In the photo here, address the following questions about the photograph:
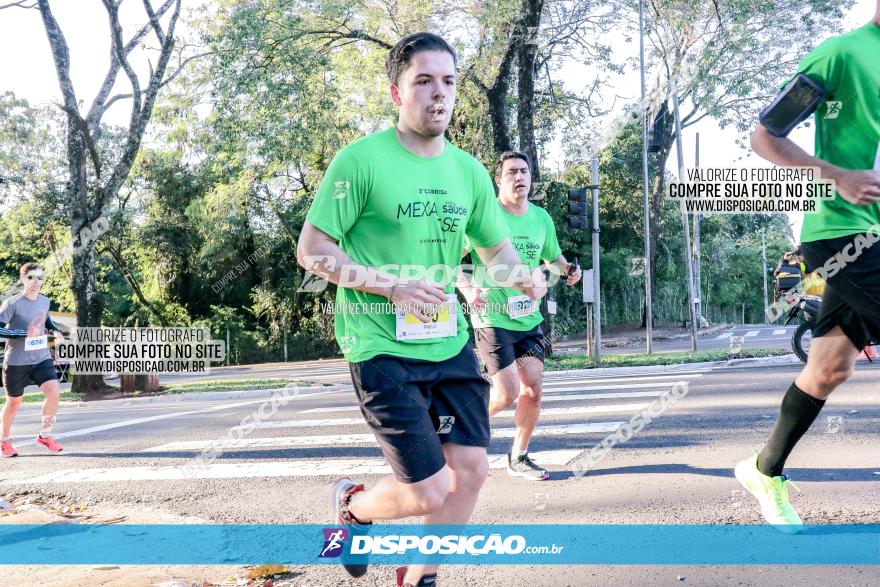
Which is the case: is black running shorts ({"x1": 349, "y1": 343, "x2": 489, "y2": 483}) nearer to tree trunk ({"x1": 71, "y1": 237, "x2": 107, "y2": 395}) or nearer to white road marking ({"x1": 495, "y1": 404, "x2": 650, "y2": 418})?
white road marking ({"x1": 495, "y1": 404, "x2": 650, "y2": 418})

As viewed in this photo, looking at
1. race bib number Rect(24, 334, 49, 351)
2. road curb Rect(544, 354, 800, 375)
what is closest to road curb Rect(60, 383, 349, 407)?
road curb Rect(544, 354, 800, 375)

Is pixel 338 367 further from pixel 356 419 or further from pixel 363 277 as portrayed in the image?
pixel 363 277

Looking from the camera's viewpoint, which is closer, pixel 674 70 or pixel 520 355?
pixel 520 355

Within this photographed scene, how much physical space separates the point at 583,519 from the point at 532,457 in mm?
1853

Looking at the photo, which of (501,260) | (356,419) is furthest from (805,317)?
(501,260)

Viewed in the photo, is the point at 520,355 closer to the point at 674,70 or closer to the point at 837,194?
the point at 837,194

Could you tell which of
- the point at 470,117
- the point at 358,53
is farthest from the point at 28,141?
the point at 470,117

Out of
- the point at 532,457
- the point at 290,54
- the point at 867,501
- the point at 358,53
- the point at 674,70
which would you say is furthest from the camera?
the point at 674,70

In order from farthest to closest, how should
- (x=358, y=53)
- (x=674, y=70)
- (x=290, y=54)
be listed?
(x=674, y=70) → (x=358, y=53) → (x=290, y=54)

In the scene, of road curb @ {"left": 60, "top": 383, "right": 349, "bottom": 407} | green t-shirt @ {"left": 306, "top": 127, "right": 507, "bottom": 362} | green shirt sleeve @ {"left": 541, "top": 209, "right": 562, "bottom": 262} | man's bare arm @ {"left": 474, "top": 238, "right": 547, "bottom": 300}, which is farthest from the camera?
road curb @ {"left": 60, "top": 383, "right": 349, "bottom": 407}

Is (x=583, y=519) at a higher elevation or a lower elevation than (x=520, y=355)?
lower

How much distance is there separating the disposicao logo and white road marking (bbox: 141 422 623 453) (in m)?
3.86

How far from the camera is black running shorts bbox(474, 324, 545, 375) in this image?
5.15 metres

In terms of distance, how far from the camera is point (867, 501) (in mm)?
4047
